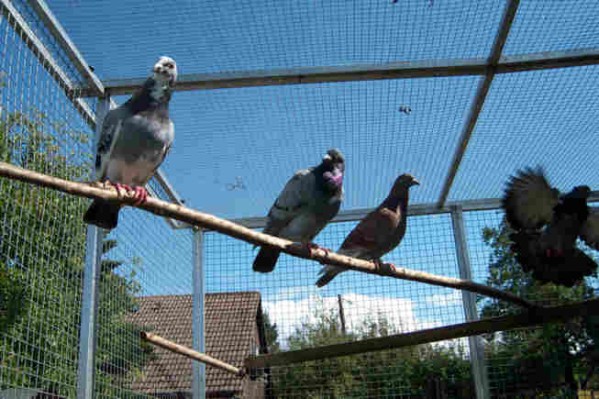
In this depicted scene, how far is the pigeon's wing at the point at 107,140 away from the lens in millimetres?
3293

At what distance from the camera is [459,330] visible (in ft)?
13.4

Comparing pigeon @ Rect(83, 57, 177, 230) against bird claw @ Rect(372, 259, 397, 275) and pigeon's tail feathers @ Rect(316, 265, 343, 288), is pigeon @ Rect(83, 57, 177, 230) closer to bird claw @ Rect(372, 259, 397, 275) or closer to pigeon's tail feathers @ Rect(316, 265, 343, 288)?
bird claw @ Rect(372, 259, 397, 275)

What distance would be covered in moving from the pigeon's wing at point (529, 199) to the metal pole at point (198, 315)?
3.32m

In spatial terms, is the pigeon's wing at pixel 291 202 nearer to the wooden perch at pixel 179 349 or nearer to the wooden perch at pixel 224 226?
the wooden perch at pixel 224 226

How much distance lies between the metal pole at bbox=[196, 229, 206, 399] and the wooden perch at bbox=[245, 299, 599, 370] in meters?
1.16

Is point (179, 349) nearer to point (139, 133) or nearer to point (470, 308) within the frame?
point (139, 133)

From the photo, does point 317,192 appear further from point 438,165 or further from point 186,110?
point 438,165

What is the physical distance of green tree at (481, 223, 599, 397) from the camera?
5.47m

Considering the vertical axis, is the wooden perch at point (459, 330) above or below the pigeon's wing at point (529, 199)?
below

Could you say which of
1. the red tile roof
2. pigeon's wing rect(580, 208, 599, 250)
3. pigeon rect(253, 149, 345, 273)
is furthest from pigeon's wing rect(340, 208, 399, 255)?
pigeon's wing rect(580, 208, 599, 250)

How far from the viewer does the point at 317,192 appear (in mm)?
3961

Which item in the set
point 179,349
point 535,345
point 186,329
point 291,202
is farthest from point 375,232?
point 535,345

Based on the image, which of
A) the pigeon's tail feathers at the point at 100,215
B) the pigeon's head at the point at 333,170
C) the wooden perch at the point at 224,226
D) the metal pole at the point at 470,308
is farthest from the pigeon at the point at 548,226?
the pigeon's tail feathers at the point at 100,215

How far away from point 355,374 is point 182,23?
4.60 metres
